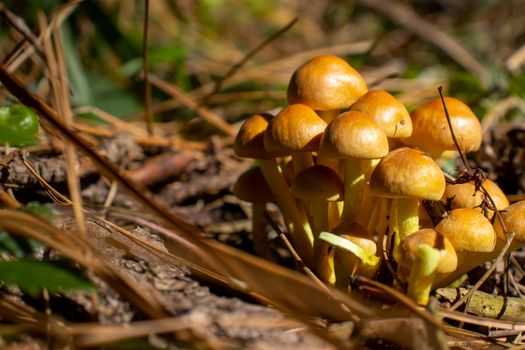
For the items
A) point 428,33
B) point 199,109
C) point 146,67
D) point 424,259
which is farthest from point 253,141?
point 428,33

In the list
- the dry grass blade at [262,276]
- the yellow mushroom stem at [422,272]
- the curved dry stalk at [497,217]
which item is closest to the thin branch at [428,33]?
the curved dry stalk at [497,217]

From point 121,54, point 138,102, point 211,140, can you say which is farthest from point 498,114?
point 121,54

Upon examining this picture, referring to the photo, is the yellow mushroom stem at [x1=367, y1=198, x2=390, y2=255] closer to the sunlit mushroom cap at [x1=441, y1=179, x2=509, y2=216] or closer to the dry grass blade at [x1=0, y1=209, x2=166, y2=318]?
the sunlit mushroom cap at [x1=441, y1=179, x2=509, y2=216]

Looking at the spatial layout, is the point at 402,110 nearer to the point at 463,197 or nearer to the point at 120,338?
the point at 463,197

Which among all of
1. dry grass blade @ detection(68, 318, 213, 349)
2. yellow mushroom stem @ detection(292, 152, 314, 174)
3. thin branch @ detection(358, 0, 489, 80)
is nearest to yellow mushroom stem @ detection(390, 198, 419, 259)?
yellow mushroom stem @ detection(292, 152, 314, 174)

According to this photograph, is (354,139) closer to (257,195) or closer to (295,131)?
(295,131)
